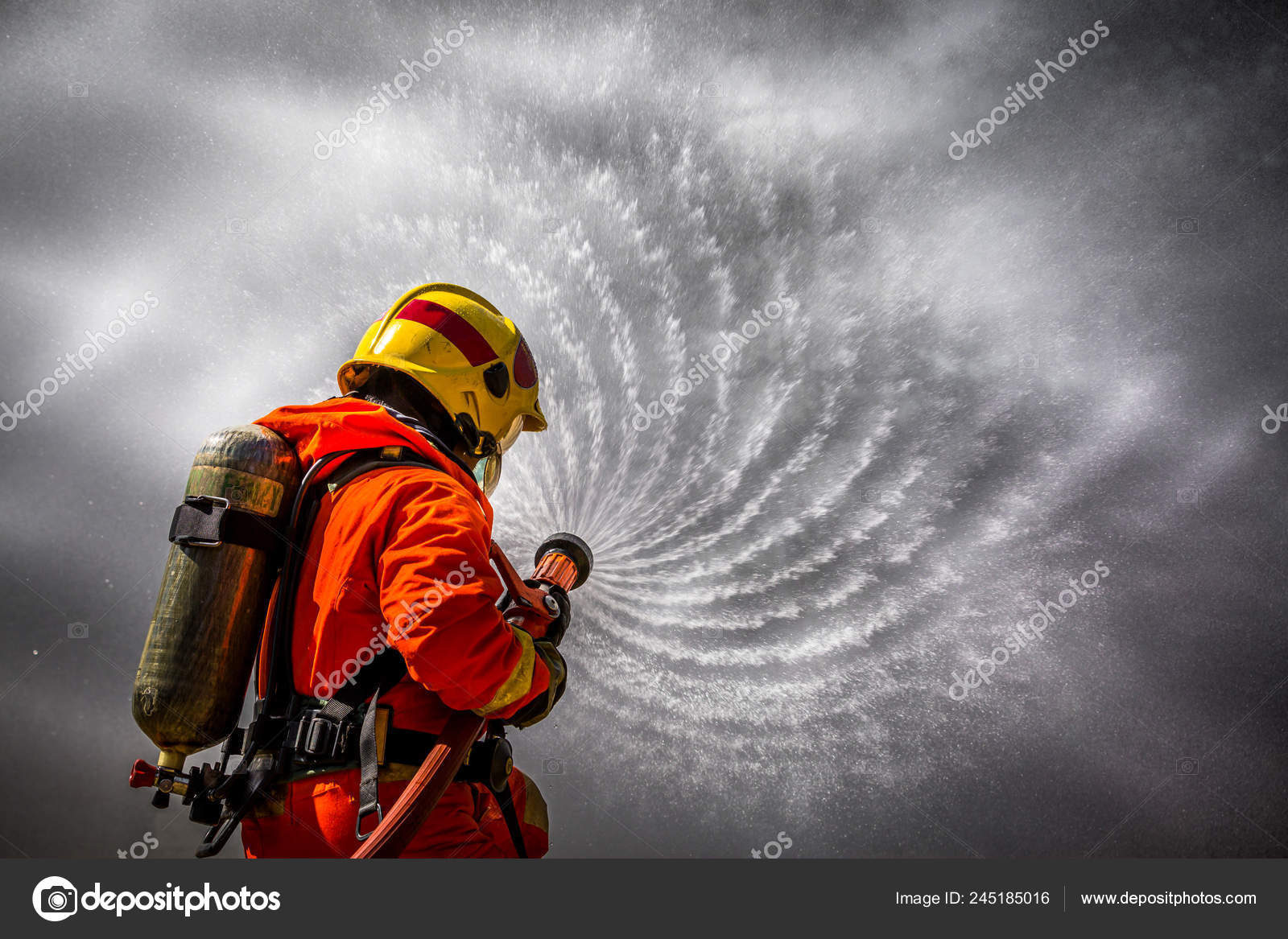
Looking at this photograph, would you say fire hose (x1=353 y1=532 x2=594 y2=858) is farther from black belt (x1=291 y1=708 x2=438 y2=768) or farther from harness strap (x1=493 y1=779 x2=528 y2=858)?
harness strap (x1=493 y1=779 x2=528 y2=858)

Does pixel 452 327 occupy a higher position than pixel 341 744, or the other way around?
pixel 452 327

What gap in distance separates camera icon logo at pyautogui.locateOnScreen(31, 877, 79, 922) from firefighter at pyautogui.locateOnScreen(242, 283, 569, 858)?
75cm

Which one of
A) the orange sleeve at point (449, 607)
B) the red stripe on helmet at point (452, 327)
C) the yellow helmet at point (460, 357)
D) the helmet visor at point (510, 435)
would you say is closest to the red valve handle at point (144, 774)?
the orange sleeve at point (449, 607)

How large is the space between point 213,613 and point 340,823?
93 centimetres

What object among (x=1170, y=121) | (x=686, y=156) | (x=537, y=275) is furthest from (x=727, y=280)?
(x=1170, y=121)

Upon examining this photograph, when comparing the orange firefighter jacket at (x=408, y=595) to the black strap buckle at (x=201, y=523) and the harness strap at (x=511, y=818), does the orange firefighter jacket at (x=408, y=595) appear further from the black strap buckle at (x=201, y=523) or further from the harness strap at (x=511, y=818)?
the harness strap at (x=511, y=818)

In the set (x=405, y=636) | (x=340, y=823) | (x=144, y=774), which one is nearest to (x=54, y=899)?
(x=144, y=774)

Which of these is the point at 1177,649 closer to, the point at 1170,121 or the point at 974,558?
the point at 974,558

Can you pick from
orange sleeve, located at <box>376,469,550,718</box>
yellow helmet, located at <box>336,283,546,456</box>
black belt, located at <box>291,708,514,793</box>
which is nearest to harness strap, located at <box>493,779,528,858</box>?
black belt, located at <box>291,708,514,793</box>

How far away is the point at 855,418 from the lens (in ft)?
24.8

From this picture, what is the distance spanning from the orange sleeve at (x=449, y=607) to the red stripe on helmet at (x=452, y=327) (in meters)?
1.20

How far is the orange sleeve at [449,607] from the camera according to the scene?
8.24 ft

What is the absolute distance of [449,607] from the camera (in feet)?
8.24

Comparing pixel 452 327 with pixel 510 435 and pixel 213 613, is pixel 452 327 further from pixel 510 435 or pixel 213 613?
pixel 213 613
